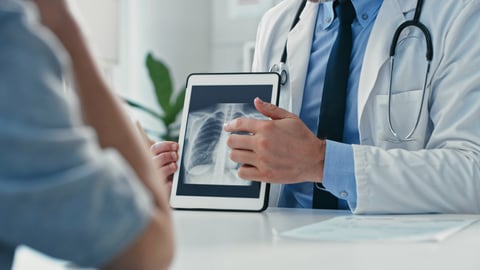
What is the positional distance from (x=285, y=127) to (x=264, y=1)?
8.14 ft

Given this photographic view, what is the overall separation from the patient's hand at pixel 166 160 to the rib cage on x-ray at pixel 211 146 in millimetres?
25

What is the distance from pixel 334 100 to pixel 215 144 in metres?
0.30

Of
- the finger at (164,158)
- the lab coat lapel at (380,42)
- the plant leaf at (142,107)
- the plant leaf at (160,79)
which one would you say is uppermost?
the lab coat lapel at (380,42)

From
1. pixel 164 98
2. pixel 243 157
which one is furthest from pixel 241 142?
pixel 164 98

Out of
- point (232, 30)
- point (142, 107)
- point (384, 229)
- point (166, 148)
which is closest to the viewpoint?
point (384, 229)

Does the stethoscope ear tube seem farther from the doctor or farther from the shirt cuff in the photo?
the shirt cuff

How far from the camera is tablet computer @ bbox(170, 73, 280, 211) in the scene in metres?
1.26

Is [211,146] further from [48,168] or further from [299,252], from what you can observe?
[48,168]

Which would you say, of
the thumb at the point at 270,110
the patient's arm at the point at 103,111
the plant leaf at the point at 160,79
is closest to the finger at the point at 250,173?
the thumb at the point at 270,110

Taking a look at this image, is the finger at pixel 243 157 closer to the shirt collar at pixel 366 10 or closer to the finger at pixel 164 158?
the finger at pixel 164 158

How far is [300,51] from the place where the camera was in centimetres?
158

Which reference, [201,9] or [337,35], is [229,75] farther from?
[201,9]

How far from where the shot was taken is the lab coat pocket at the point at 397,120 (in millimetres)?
1363

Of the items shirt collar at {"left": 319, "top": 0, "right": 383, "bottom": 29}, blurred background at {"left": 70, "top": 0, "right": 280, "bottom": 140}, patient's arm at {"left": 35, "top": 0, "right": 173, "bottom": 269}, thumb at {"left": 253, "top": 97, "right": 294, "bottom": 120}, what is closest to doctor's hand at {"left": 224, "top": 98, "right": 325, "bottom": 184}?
thumb at {"left": 253, "top": 97, "right": 294, "bottom": 120}
